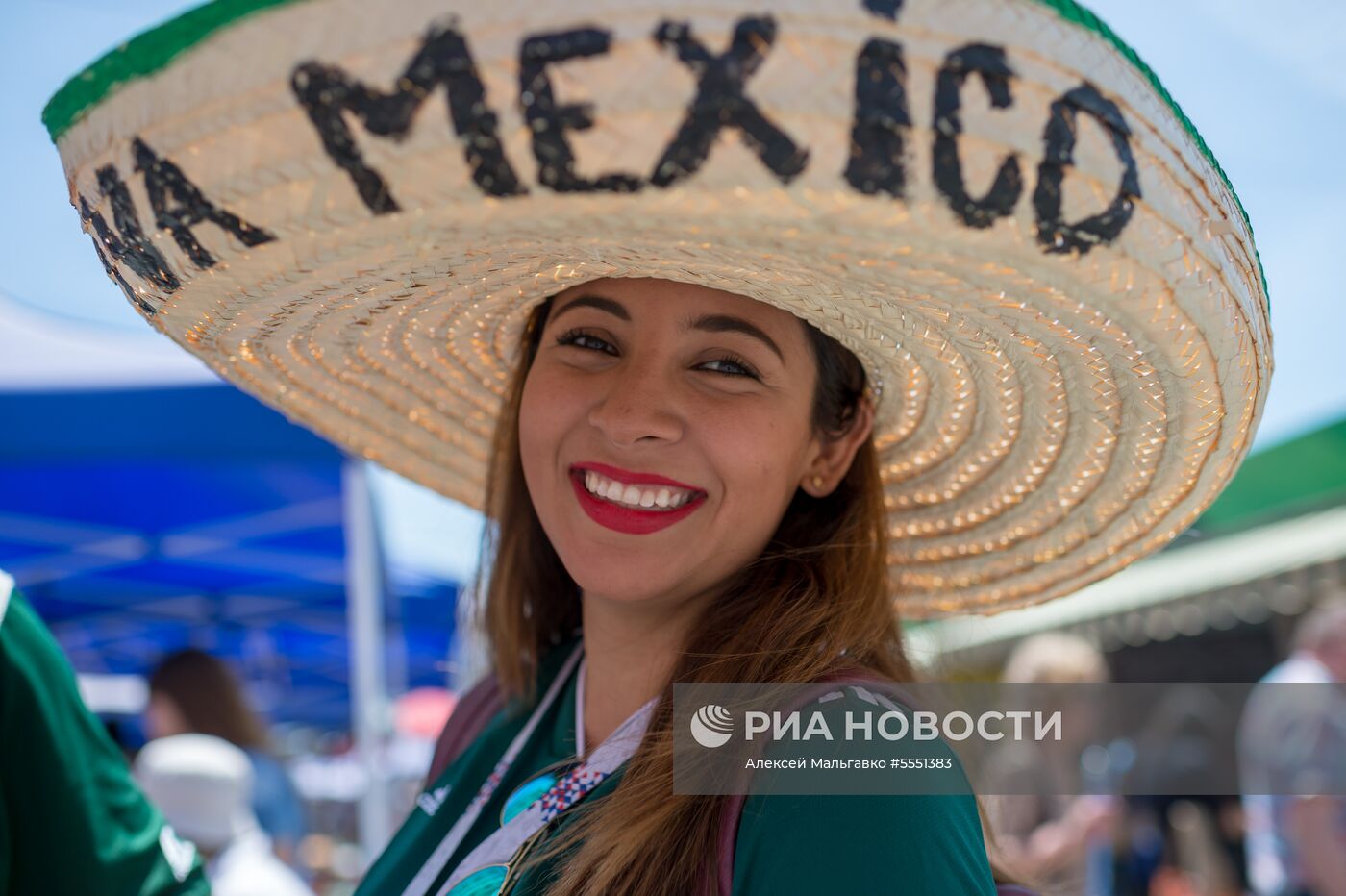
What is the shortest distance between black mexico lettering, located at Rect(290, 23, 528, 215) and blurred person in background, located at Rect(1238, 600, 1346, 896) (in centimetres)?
370

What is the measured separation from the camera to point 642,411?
4.55ft

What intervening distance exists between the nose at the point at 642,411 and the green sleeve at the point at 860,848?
462 mm

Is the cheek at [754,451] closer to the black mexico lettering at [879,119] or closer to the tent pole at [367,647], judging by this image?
the black mexico lettering at [879,119]

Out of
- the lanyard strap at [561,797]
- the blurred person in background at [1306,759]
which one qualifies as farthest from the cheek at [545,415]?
the blurred person in background at [1306,759]

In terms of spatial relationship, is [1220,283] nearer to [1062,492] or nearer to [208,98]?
[1062,492]

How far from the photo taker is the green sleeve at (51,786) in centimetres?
153

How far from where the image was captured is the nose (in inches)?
54.5

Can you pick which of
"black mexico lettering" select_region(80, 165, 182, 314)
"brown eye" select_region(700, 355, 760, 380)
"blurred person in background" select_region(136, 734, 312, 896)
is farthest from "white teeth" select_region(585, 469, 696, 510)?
"blurred person in background" select_region(136, 734, 312, 896)

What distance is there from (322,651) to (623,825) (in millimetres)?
9479

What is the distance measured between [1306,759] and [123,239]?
3.90m

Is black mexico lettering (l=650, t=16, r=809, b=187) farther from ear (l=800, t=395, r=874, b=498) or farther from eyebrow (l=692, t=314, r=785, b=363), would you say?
ear (l=800, t=395, r=874, b=498)

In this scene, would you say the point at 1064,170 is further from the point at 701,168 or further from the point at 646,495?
the point at 646,495

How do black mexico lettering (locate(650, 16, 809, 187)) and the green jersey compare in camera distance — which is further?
the green jersey

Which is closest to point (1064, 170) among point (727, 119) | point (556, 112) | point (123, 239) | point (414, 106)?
point (727, 119)
